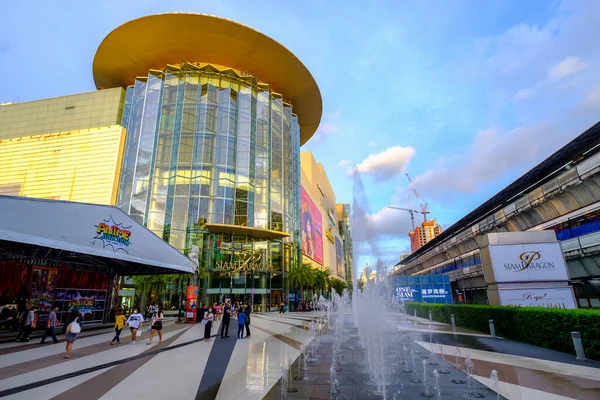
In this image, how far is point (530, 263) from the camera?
15.0m

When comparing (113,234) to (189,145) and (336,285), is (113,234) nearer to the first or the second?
(189,145)

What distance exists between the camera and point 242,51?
45625 mm

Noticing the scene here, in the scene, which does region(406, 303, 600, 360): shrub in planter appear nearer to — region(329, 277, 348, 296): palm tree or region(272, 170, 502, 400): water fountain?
region(272, 170, 502, 400): water fountain

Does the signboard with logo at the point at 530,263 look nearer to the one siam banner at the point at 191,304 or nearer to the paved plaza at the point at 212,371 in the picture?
the paved plaza at the point at 212,371

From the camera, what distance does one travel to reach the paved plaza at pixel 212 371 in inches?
247

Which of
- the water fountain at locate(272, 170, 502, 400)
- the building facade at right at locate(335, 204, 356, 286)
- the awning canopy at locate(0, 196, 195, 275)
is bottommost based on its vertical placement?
the water fountain at locate(272, 170, 502, 400)

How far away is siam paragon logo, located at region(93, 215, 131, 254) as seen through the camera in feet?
50.0

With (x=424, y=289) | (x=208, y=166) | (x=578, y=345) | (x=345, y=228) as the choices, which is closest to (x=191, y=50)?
(x=208, y=166)

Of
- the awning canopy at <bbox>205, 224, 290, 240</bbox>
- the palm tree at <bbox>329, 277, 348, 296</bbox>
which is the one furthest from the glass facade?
the palm tree at <bbox>329, 277, 348, 296</bbox>

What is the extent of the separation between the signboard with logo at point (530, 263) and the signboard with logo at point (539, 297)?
53cm

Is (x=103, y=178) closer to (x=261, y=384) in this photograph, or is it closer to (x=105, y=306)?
(x=105, y=306)

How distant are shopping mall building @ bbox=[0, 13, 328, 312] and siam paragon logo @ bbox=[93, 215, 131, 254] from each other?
18.3m


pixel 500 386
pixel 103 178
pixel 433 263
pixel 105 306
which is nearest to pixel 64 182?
pixel 103 178

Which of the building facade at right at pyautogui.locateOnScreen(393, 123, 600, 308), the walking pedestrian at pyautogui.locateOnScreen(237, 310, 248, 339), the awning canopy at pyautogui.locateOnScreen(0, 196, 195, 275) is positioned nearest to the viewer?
the awning canopy at pyautogui.locateOnScreen(0, 196, 195, 275)
